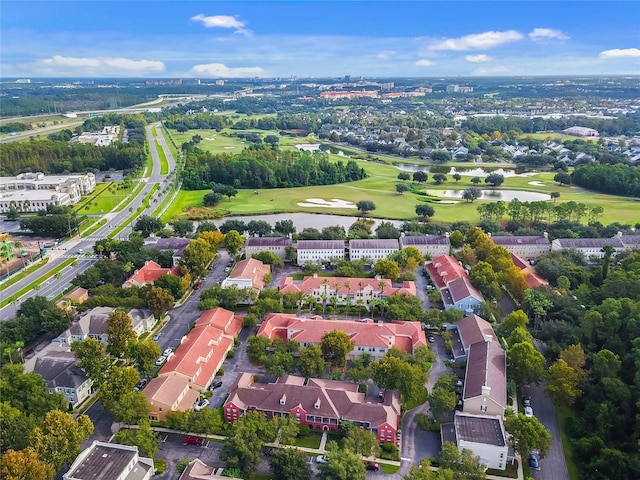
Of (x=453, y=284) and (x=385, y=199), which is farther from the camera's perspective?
(x=385, y=199)

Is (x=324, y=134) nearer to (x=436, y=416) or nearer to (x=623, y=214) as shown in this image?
(x=623, y=214)

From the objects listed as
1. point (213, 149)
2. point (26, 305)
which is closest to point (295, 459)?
point (26, 305)

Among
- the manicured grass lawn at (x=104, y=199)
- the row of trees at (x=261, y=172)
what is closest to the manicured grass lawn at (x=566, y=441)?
the row of trees at (x=261, y=172)

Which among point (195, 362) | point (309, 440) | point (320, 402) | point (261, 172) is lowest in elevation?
point (309, 440)

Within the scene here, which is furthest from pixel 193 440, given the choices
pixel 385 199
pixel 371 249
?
pixel 385 199

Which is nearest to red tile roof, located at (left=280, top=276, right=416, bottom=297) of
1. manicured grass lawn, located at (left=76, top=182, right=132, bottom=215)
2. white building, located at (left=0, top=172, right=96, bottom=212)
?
manicured grass lawn, located at (left=76, top=182, right=132, bottom=215)

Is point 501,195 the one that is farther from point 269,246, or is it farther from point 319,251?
point 269,246
